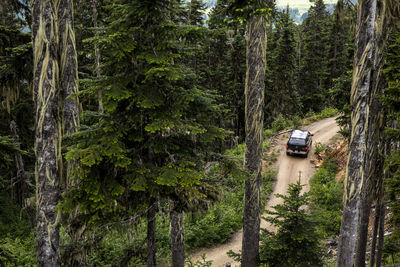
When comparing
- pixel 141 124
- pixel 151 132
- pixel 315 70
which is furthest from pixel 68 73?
pixel 315 70

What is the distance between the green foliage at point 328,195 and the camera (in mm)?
16844

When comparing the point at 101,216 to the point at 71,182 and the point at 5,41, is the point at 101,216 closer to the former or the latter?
the point at 71,182

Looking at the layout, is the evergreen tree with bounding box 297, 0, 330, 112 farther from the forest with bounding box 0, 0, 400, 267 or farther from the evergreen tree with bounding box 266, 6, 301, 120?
the forest with bounding box 0, 0, 400, 267

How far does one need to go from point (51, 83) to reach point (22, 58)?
2.02m

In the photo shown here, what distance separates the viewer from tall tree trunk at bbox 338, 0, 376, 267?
22.1 feet

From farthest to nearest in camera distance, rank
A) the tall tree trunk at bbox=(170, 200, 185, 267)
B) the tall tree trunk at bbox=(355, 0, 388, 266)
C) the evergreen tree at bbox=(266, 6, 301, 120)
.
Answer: the evergreen tree at bbox=(266, 6, 301, 120)
the tall tree trunk at bbox=(355, 0, 388, 266)
the tall tree trunk at bbox=(170, 200, 185, 267)

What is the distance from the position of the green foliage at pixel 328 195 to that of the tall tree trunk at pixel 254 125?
6.35 metres

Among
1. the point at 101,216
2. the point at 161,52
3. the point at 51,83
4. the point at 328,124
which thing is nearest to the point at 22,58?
the point at 51,83

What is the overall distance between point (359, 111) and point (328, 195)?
46.8 feet

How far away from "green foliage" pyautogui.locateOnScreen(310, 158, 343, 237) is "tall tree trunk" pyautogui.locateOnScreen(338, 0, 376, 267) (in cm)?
805

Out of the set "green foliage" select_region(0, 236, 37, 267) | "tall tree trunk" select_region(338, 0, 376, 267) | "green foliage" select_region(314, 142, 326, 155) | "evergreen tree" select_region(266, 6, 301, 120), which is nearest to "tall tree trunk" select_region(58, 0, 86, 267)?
"green foliage" select_region(0, 236, 37, 267)

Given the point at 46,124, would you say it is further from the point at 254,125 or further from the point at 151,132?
the point at 254,125

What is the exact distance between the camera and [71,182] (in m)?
6.98

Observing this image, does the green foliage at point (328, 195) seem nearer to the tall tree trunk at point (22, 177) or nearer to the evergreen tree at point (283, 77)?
the evergreen tree at point (283, 77)
